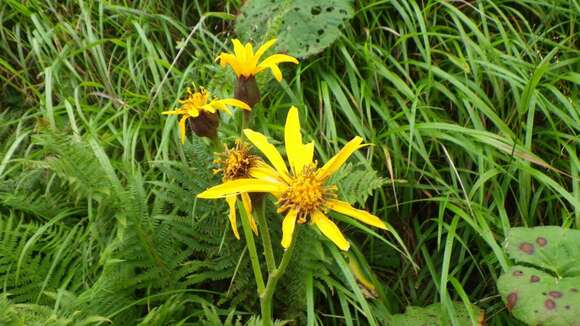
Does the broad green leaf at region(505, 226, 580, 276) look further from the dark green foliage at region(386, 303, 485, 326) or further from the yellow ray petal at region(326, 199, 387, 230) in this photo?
the yellow ray petal at region(326, 199, 387, 230)

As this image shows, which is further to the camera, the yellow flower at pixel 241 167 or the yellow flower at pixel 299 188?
the yellow flower at pixel 241 167

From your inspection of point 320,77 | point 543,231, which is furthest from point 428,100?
point 543,231

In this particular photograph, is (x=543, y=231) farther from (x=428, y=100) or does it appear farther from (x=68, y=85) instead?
(x=68, y=85)

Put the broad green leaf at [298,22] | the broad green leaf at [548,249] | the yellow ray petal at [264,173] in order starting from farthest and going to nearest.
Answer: the broad green leaf at [298,22] → the broad green leaf at [548,249] → the yellow ray petal at [264,173]

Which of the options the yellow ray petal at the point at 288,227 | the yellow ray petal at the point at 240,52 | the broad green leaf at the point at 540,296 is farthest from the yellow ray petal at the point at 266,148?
the broad green leaf at the point at 540,296

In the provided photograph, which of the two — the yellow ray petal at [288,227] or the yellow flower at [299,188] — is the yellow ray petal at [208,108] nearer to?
the yellow flower at [299,188]

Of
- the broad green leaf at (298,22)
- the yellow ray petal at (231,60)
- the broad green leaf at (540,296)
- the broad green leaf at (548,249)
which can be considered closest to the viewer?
the yellow ray petal at (231,60)

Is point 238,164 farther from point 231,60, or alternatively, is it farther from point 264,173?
point 231,60
